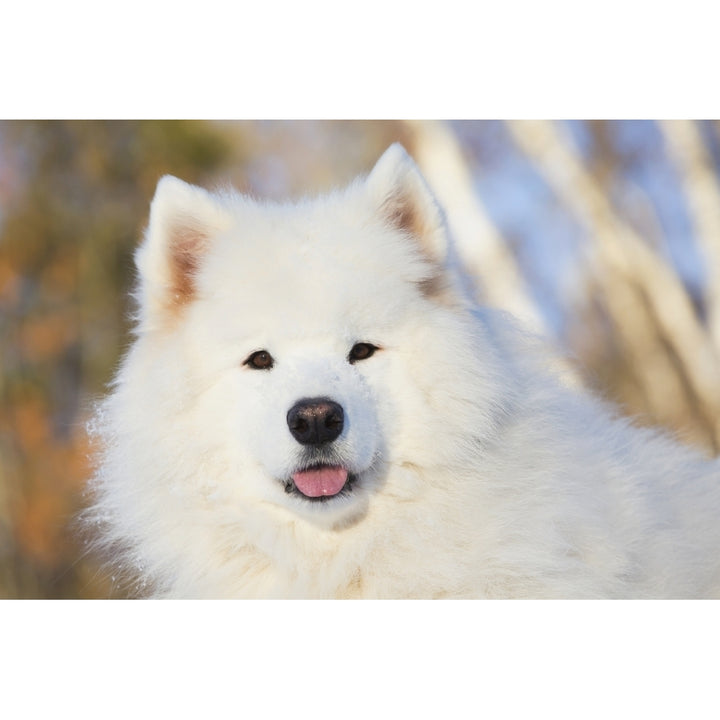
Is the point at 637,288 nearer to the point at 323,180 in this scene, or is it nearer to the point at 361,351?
the point at 323,180

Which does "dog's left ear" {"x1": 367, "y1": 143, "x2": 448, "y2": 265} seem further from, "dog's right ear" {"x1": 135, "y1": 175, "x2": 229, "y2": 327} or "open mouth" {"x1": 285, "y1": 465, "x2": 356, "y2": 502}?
"open mouth" {"x1": 285, "y1": 465, "x2": 356, "y2": 502}

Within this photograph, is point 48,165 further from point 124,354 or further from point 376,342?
point 376,342

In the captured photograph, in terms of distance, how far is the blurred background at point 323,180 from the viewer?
21.1 ft

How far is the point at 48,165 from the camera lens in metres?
7.09

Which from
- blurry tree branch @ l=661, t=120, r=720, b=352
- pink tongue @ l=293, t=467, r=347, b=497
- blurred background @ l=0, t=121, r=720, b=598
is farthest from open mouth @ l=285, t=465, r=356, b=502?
blurry tree branch @ l=661, t=120, r=720, b=352

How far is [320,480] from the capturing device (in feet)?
11.1

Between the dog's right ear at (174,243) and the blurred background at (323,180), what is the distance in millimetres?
2360

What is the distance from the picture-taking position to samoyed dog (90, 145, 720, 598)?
347 cm

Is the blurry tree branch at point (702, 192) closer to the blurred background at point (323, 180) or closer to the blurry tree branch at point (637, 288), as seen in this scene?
the blurred background at point (323, 180)

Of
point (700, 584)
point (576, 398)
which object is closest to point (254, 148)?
point (576, 398)

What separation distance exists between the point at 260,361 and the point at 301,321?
218 millimetres

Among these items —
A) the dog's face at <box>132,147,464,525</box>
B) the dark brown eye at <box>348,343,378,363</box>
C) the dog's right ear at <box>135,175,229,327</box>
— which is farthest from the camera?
→ the dog's right ear at <box>135,175,229,327</box>

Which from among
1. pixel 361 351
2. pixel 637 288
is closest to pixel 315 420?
pixel 361 351

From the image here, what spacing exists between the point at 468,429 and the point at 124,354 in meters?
1.53
